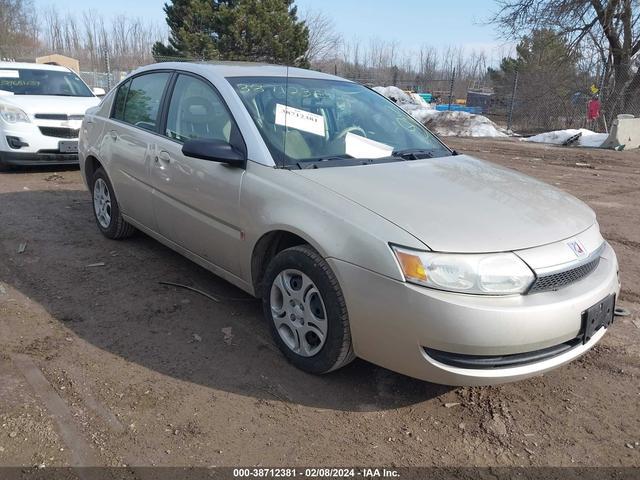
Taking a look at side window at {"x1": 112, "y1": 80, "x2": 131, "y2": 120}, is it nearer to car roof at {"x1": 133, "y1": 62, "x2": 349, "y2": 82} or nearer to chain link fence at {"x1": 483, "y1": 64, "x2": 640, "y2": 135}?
car roof at {"x1": 133, "y1": 62, "x2": 349, "y2": 82}

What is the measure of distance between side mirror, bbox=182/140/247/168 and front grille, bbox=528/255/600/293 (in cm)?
177

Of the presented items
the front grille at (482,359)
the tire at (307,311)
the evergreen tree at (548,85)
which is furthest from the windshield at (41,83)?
the evergreen tree at (548,85)

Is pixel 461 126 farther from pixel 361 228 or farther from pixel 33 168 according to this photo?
pixel 361 228

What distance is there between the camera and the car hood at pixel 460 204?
2.48m

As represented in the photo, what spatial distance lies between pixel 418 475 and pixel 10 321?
9.17ft

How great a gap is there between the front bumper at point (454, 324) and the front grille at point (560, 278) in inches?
1.1

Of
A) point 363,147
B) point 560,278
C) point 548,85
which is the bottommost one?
point 560,278

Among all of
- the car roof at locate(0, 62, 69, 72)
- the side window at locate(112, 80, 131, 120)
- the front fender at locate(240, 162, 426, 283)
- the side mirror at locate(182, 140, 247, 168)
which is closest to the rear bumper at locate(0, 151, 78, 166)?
the car roof at locate(0, 62, 69, 72)

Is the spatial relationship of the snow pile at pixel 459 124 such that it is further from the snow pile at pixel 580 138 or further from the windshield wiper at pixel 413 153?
the windshield wiper at pixel 413 153

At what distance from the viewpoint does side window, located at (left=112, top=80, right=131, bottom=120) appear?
4750mm

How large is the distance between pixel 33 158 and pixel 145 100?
4538 mm

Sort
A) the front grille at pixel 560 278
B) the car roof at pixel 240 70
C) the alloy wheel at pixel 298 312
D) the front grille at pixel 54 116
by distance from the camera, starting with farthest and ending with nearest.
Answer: the front grille at pixel 54 116 → the car roof at pixel 240 70 → the alloy wheel at pixel 298 312 → the front grille at pixel 560 278

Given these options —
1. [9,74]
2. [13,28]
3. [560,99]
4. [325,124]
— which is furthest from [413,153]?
[13,28]

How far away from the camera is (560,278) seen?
8.29ft
